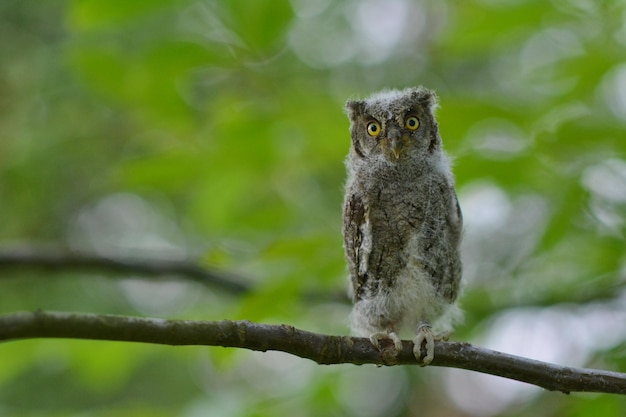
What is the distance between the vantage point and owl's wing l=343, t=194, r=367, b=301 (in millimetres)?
3018

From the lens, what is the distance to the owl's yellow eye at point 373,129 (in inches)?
123

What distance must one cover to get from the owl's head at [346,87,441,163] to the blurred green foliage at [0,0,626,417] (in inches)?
6.6

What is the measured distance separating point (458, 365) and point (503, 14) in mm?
1940

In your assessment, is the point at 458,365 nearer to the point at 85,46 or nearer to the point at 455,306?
the point at 455,306

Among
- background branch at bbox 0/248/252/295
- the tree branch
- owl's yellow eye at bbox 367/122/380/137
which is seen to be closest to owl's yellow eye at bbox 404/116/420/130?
owl's yellow eye at bbox 367/122/380/137

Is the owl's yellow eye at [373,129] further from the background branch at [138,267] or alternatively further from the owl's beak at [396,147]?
the background branch at [138,267]

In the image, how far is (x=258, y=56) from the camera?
11.9ft

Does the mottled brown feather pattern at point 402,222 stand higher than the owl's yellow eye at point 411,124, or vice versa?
the owl's yellow eye at point 411,124

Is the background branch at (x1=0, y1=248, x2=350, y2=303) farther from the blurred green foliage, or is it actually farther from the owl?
the owl

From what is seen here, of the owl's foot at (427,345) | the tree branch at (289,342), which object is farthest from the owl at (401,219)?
the tree branch at (289,342)

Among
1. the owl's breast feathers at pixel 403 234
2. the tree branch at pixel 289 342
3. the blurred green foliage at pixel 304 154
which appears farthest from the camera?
the blurred green foliage at pixel 304 154

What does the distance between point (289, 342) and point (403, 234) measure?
1.08 meters

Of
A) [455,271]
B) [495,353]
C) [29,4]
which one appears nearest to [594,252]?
[455,271]

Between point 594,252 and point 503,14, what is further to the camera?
point 594,252
